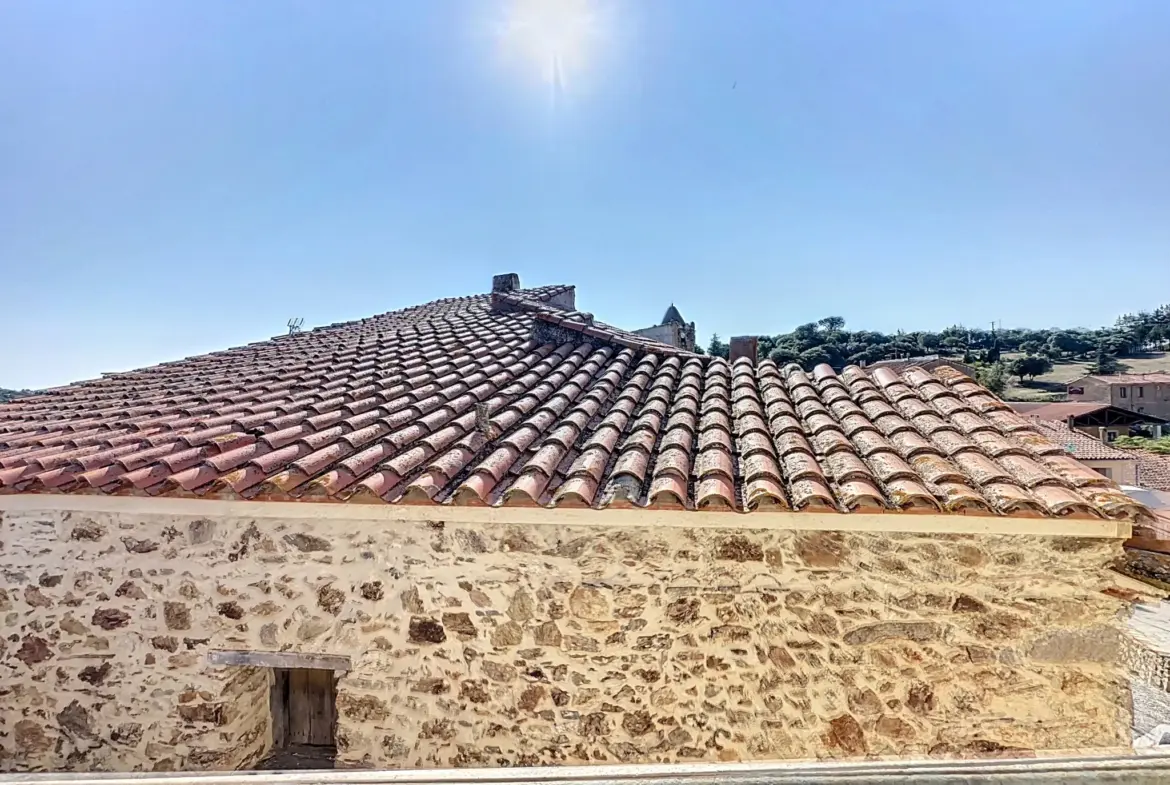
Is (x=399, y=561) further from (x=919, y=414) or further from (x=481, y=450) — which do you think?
(x=919, y=414)

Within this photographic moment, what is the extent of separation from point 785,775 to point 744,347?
6.76m

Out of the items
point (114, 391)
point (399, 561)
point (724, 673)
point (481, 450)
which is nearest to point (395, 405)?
point (481, 450)

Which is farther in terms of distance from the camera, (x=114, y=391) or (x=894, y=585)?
(x=114, y=391)

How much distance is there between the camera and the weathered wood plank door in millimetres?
4422

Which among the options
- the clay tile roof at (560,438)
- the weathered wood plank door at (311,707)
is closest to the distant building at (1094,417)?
the clay tile roof at (560,438)

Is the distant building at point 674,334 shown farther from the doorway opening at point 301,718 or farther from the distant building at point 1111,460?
the distant building at point 1111,460

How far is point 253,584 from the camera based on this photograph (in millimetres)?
3693

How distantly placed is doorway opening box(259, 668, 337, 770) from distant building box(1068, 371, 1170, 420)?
59733 mm

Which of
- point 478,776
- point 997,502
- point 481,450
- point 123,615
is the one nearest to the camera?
point 478,776

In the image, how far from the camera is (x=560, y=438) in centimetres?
411

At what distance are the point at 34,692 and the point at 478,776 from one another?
459 cm

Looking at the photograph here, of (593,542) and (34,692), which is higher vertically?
(593,542)

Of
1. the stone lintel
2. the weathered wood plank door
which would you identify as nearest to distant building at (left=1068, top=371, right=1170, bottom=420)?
the weathered wood plank door

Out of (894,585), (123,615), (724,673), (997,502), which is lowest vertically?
(724,673)
